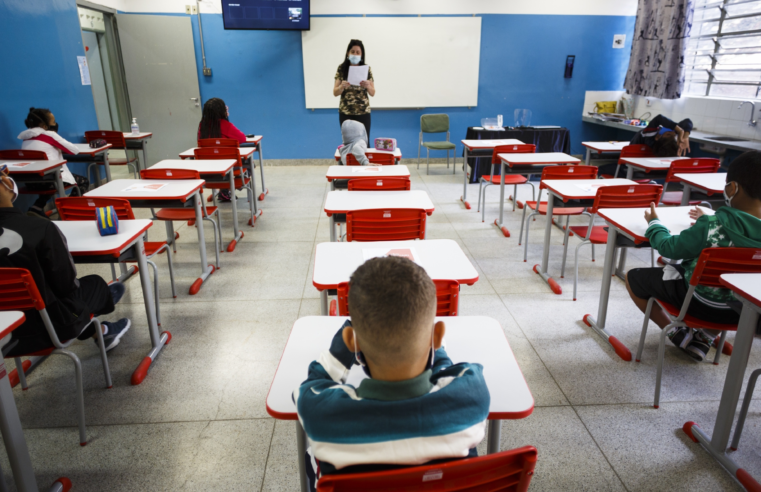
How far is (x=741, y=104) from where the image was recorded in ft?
17.1

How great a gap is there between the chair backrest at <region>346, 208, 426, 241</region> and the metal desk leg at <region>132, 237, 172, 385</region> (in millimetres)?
1091

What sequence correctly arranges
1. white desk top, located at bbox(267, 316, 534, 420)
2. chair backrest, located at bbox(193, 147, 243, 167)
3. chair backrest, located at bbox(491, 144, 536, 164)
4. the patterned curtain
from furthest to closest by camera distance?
1. the patterned curtain
2. chair backrest, located at bbox(491, 144, 536, 164)
3. chair backrest, located at bbox(193, 147, 243, 167)
4. white desk top, located at bbox(267, 316, 534, 420)

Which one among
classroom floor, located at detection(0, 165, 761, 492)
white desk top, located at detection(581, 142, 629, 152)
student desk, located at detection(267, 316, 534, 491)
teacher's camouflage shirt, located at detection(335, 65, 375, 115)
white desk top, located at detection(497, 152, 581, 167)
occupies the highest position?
teacher's camouflage shirt, located at detection(335, 65, 375, 115)

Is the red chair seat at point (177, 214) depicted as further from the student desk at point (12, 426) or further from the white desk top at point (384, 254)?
the student desk at point (12, 426)

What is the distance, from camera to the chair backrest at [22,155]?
14.4 ft

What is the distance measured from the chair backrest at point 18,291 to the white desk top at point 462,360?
105 cm

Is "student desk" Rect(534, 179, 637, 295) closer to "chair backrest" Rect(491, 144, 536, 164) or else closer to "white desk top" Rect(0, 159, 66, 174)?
"chair backrest" Rect(491, 144, 536, 164)

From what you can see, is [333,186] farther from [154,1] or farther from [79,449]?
[154,1]

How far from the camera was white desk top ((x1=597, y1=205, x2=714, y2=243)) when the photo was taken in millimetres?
2418

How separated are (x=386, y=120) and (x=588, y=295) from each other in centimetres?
535

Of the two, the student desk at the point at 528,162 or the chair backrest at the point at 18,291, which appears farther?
the student desk at the point at 528,162

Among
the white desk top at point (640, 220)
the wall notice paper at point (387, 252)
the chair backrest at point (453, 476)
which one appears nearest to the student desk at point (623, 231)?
the white desk top at point (640, 220)

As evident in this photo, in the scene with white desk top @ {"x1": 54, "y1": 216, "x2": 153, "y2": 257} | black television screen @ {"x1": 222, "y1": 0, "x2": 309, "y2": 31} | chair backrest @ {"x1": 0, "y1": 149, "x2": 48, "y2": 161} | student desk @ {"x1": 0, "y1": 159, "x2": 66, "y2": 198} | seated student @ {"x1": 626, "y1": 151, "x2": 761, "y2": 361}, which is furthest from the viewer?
black television screen @ {"x1": 222, "y1": 0, "x2": 309, "y2": 31}

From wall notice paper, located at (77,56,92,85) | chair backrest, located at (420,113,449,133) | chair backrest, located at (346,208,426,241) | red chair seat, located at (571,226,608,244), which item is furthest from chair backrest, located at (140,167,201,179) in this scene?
chair backrest, located at (420,113,449,133)
